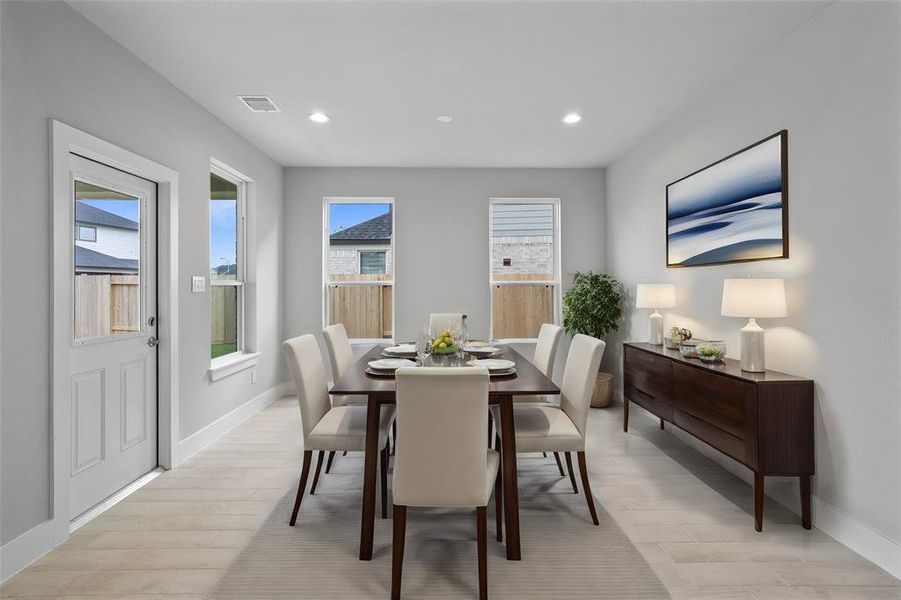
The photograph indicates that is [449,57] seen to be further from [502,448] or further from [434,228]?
[434,228]

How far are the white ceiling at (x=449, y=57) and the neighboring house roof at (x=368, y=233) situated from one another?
1.38m

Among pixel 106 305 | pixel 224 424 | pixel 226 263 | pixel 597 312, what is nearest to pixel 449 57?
pixel 106 305

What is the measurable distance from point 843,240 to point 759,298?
1.46ft

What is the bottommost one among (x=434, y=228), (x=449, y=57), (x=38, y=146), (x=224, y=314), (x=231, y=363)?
(x=231, y=363)

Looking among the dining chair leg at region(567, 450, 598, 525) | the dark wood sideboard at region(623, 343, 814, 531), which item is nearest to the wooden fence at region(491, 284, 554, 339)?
the dark wood sideboard at region(623, 343, 814, 531)

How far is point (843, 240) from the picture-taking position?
2.29m

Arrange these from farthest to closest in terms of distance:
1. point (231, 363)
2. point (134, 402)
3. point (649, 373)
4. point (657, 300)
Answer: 1. point (231, 363)
2. point (657, 300)
3. point (649, 373)
4. point (134, 402)

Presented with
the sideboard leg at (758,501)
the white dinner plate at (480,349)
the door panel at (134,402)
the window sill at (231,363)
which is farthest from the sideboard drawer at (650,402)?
the door panel at (134,402)

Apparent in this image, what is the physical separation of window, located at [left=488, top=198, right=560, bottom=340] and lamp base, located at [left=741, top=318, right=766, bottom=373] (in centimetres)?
297

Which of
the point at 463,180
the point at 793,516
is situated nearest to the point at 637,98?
the point at 463,180

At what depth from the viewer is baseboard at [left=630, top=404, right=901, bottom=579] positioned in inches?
81.1

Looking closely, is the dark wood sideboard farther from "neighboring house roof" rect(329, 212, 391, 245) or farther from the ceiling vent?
"neighboring house roof" rect(329, 212, 391, 245)

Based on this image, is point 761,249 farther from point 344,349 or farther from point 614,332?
point 344,349

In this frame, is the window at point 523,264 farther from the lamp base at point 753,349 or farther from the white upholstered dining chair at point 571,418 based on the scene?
the lamp base at point 753,349
